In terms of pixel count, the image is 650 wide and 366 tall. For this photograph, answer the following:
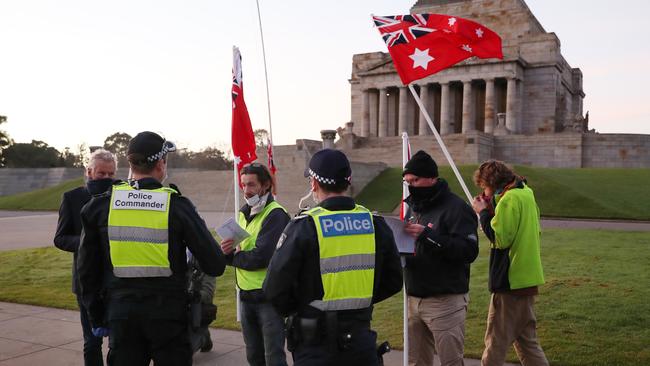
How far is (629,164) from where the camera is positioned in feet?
138

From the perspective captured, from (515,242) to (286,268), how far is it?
2534mm

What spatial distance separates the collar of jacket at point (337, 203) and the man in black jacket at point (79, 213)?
257 centimetres

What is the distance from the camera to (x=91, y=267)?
386 centimetres

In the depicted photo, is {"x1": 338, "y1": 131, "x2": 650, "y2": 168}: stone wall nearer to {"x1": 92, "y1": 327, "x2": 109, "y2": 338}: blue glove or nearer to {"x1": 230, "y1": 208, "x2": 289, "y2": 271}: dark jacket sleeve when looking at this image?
{"x1": 230, "y1": 208, "x2": 289, "y2": 271}: dark jacket sleeve

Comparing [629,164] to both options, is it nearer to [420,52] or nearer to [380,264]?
[420,52]

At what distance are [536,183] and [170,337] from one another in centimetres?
2790

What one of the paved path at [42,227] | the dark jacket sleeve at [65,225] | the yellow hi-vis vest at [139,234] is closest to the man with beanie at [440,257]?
the yellow hi-vis vest at [139,234]

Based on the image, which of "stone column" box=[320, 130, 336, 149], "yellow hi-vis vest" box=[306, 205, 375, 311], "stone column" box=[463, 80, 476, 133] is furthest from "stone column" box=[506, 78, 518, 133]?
"yellow hi-vis vest" box=[306, 205, 375, 311]

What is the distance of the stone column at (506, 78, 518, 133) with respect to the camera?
53.0 meters

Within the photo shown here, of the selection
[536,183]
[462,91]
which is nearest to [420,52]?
[536,183]

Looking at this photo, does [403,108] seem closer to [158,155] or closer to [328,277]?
[158,155]

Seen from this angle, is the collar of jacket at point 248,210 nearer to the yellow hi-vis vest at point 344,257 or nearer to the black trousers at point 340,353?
the yellow hi-vis vest at point 344,257

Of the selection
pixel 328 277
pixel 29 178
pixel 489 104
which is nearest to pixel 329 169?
pixel 328 277

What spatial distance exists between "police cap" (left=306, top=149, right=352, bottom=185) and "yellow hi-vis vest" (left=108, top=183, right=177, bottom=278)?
98 centimetres
